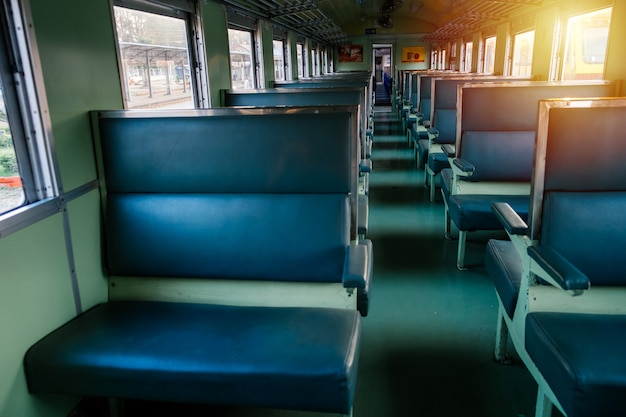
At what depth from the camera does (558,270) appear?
5.55 feet

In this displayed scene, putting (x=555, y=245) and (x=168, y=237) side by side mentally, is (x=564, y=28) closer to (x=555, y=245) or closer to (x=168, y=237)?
(x=555, y=245)

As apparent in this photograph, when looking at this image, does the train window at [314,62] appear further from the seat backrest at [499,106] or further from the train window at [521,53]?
the seat backrest at [499,106]

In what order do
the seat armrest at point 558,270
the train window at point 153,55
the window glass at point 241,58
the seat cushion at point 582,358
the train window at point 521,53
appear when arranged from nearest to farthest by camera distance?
the seat cushion at point 582,358 < the seat armrest at point 558,270 < the train window at point 153,55 < the window glass at point 241,58 < the train window at point 521,53

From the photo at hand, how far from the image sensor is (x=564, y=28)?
253 inches

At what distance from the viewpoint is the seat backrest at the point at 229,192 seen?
7.22 ft

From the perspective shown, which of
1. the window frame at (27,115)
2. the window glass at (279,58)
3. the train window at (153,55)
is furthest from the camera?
the window glass at (279,58)

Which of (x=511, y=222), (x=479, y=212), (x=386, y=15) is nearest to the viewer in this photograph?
(x=511, y=222)

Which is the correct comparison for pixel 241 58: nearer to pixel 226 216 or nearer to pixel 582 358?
pixel 226 216

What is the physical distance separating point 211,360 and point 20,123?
1236 mm

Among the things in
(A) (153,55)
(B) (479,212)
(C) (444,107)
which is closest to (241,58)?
(C) (444,107)

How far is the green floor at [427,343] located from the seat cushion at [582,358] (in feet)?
1.62

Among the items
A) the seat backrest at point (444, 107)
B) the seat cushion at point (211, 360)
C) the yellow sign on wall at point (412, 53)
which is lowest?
the seat cushion at point (211, 360)

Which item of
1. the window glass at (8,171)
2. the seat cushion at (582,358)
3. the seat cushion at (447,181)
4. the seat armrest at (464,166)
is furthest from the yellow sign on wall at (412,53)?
the window glass at (8,171)

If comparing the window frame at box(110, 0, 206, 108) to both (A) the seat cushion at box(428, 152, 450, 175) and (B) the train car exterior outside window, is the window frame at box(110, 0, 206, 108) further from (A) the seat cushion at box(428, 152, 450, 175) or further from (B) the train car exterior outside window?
(A) the seat cushion at box(428, 152, 450, 175)
